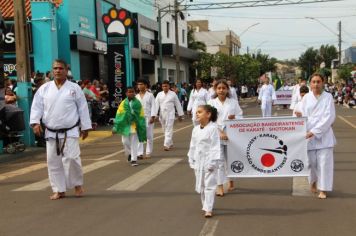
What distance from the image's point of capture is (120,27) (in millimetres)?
23609

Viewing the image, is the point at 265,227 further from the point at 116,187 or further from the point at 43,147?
the point at 43,147

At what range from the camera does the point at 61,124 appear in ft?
27.8

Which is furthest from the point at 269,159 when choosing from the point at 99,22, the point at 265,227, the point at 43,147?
the point at 99,22

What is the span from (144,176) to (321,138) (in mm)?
3618

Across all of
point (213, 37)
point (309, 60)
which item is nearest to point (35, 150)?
point (213, 37)

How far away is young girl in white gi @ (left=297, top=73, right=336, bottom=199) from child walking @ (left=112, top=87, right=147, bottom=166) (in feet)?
16.0

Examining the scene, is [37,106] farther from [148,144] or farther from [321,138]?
[148,144]

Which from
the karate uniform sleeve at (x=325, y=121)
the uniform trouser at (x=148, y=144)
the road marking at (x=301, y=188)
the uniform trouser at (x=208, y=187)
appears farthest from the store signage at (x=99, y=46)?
the uniform trouser at (x=208, y=187)

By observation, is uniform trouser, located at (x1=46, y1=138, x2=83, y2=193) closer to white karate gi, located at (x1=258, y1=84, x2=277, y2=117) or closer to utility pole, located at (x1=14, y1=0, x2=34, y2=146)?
utility pole, located at (x1=14, y1=0, x2=34, y2=146)

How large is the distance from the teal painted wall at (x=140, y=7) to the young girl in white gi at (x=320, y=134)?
97.3ft

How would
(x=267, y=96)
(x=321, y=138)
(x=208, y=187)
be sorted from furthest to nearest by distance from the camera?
(x=267, y=96), (x=321, y=138), (x=208, y=187)

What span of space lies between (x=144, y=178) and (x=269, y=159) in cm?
259

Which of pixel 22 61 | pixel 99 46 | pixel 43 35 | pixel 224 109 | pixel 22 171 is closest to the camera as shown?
pixel 224 109

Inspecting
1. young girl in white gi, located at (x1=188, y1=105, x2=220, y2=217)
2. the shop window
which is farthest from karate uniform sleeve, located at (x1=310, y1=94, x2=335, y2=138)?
the shop window
